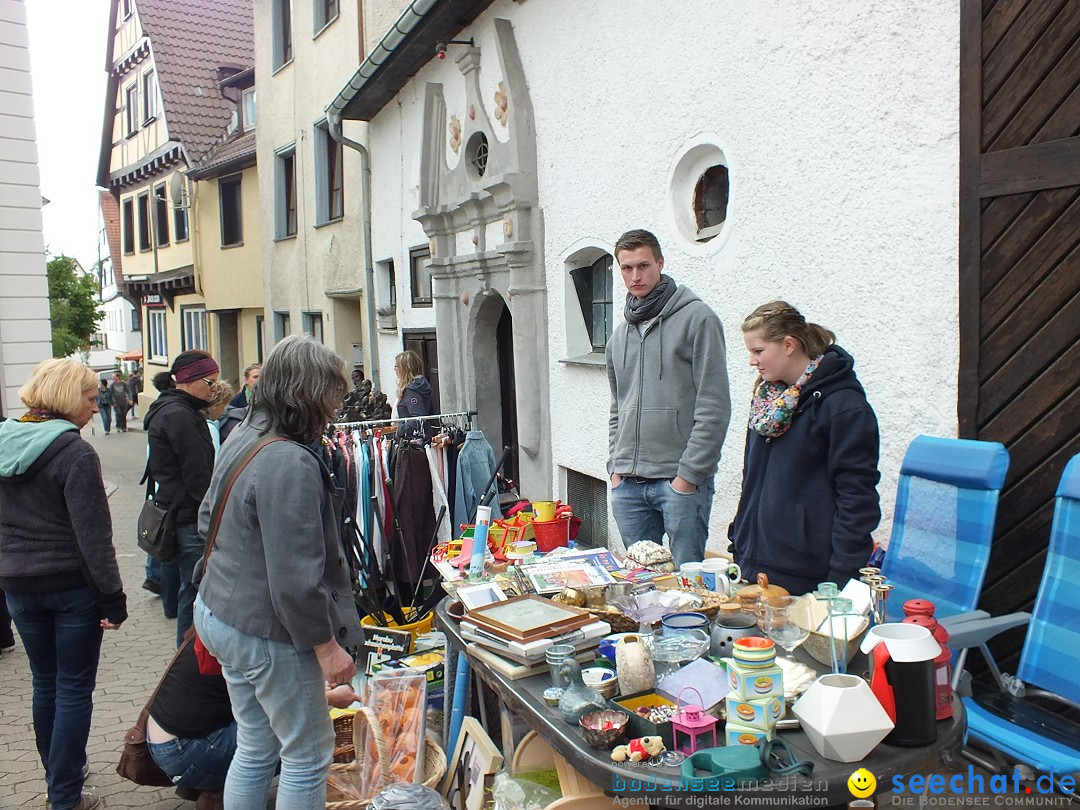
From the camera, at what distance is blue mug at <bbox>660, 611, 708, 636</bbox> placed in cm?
252

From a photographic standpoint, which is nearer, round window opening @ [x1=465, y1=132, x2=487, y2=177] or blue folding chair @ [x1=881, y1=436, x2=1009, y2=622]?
blue folding chair @ [x1=881, y1=436, x2=1009, y2=622]

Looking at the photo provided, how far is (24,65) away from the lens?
28.1 feet

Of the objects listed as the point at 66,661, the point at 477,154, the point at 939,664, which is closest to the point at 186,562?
the point at 66,661

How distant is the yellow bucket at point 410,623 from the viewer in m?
4.36

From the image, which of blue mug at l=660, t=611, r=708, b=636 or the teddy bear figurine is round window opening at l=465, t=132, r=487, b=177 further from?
the teddy bear figurine

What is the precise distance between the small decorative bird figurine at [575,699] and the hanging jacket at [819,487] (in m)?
1.01

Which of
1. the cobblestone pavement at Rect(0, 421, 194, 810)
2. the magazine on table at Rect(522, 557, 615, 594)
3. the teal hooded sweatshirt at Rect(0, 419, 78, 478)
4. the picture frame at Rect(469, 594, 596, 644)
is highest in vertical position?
the teal hooded sweatshirt at Rect(0, 419, 78, 478)

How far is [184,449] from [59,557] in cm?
138

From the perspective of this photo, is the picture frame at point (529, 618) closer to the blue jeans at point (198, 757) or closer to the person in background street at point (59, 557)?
the blue jeans at point (198, 757)

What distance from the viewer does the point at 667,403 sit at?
149 inches

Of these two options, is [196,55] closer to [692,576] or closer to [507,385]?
[507,385]

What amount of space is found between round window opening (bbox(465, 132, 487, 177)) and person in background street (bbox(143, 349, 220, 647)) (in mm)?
4245

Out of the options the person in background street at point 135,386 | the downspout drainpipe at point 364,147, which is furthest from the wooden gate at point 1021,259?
the person in background street at point 135,386

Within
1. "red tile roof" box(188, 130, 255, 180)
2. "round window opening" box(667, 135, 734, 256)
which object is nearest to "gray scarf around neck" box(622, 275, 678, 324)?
"round window opening" box(667, 135, 734, 256)
